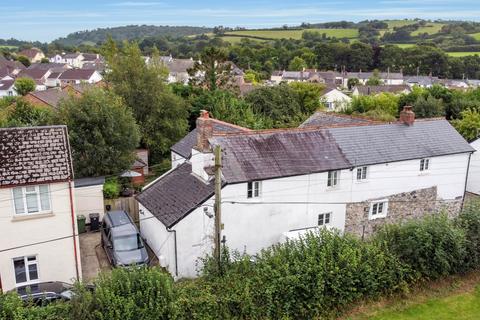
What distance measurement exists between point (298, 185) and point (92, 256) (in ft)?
37.4

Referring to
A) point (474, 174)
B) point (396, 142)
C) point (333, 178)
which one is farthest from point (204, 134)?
point (474, 174)

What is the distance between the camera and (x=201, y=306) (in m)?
13.1

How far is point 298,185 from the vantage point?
22062mm

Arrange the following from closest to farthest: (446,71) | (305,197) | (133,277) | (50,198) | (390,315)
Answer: (133,277), (390,315), (50,198), (305,197), (446,71)

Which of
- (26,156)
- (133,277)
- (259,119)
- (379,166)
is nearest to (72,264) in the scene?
(26,156)

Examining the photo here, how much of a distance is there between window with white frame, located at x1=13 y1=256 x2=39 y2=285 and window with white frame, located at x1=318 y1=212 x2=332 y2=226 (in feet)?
46.5

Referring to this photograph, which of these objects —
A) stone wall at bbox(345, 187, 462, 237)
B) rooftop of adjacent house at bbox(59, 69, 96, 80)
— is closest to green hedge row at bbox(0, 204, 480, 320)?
stone wall at bbox(345, 187, 462, 237)

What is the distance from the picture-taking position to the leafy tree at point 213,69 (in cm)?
5219

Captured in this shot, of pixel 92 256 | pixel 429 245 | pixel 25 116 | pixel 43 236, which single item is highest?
pixel 25 116

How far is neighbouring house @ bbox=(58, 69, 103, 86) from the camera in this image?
10344 centimetres

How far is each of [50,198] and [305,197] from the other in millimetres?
12305

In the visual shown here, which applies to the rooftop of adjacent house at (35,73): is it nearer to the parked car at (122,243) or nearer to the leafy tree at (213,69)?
the leafy tree at (213,69)

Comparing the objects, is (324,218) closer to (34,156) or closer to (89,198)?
(89,198)

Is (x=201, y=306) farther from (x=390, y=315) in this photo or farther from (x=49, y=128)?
(x=49, y=128)
